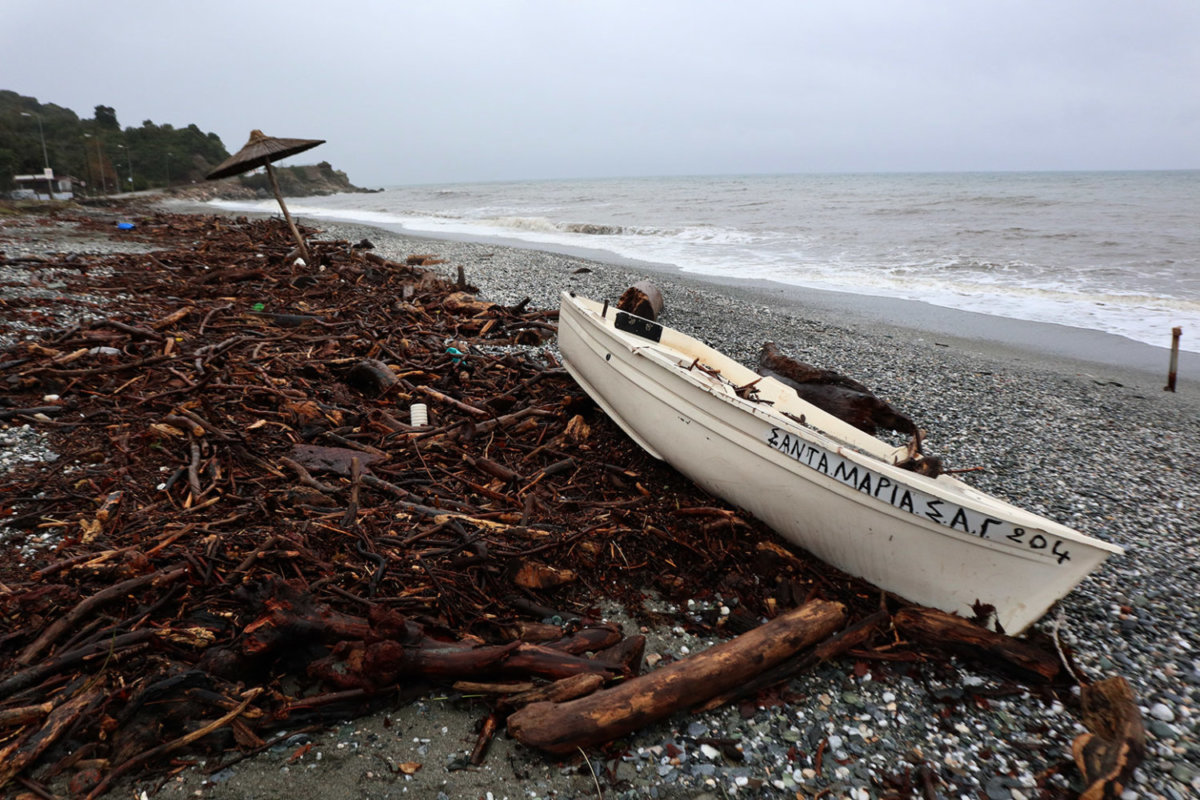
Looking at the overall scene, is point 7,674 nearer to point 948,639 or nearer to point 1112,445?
point 948,639

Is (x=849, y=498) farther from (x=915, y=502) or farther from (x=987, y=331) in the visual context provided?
(x=987, y=331)

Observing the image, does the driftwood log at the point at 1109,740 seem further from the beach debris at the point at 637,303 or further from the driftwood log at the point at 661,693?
Result: the beach debris at the point at 637,303

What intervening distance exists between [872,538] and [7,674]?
5162 mm

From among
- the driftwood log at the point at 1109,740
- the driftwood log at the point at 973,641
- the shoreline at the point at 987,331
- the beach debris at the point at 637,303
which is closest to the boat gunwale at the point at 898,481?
the driftwood log at the point at 973,641

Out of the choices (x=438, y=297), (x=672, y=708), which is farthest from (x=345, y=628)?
(x=438, y=297)

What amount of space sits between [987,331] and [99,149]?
7567 centimetres

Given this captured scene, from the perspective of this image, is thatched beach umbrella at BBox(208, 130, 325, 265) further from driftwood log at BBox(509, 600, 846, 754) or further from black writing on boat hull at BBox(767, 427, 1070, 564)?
driftwood log at BBox(509, 600, 846, 754)

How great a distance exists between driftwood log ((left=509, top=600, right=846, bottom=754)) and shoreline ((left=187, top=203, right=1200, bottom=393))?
34.2 feet

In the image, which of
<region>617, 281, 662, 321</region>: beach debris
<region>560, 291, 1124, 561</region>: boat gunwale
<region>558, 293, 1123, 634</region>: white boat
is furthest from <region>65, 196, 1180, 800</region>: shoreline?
<region>617, 281, 662, 321</region>: beach debris

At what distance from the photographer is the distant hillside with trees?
48.6 meters

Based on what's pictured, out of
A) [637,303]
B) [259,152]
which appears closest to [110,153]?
[259,152]

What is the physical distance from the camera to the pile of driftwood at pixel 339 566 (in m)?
3.12

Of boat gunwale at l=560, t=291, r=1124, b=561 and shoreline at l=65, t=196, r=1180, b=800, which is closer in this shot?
shoreline at l=65, t=196, r=1180, b=800

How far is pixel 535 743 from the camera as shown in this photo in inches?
123
